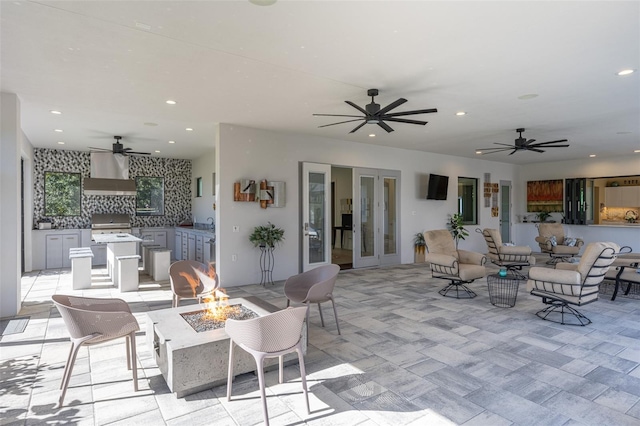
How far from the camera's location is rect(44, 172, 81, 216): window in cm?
883

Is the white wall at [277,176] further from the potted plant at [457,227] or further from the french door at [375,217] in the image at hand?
the potted plant at [457,227]

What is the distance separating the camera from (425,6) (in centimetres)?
262

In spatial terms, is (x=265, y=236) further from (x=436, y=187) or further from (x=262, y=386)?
(x=436, y=187)

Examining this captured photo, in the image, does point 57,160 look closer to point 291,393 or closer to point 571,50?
point 291,393

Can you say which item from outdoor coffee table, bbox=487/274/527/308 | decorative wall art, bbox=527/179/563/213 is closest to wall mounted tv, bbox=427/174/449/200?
outdoor coffee table, bbox=487/274/527/308

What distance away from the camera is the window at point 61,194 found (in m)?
8.83

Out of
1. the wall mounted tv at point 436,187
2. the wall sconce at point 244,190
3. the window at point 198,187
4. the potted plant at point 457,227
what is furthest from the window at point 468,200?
the window at point 198,187

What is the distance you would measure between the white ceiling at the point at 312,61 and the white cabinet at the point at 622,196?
16.8ft

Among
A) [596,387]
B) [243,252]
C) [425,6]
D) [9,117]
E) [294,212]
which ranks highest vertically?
[425,6]

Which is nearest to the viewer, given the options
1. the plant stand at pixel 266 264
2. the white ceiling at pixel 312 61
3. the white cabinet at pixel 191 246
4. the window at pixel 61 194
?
the white ceiling at pixel 312 61

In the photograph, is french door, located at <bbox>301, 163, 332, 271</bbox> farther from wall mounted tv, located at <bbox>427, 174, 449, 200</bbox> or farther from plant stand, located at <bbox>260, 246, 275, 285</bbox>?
wall mounted tv, located at <bbox>427, 174, 449, 200</bbox>

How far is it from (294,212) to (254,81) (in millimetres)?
3323

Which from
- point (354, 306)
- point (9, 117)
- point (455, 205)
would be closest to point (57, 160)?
point (9, 117)

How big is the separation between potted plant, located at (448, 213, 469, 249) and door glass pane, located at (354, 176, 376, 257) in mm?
2668
